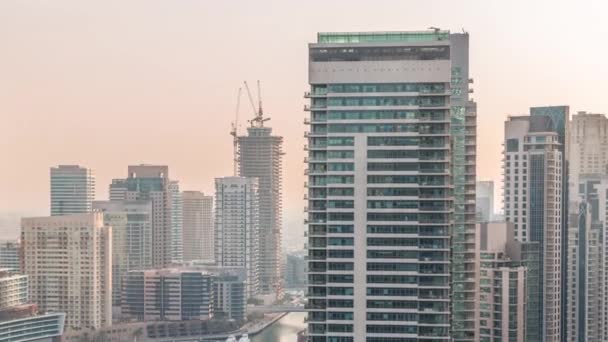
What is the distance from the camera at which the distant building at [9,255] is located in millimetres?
27000

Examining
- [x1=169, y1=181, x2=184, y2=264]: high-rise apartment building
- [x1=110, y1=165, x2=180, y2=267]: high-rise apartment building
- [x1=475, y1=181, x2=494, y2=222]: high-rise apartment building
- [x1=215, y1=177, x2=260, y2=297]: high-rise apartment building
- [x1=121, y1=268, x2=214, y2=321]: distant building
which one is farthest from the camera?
[x1=169, y1=181, x2=184, y2=264]: high-rise apartment building

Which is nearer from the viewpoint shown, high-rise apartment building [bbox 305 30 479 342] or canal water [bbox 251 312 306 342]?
high-rise apartment building [bbox 305 30 479 342]

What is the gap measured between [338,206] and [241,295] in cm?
2109

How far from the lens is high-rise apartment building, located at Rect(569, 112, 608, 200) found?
2000 centimetres

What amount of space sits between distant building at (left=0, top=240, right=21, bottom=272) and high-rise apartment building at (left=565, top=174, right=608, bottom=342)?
1590 cm

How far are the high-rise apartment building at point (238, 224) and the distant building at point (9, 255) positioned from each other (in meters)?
9.71

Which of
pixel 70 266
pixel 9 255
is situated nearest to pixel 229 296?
pixel 70 266

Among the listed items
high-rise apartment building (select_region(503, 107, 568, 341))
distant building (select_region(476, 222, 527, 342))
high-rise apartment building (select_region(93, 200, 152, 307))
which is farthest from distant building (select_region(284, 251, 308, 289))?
distant building (select_region(476, 222, 527, 342))

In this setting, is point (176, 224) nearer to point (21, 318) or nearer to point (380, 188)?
point (21, 318)

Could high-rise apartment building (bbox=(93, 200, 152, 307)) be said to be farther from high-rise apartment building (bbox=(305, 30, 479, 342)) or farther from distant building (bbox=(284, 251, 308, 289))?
Result: high-rise apartment building (bbox=(305, 30, 479, 342))

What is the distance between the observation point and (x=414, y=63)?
1048 cm

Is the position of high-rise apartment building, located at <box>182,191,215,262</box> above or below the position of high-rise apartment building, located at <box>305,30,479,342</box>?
below

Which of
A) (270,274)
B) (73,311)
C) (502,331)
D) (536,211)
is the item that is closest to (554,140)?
(536,211)

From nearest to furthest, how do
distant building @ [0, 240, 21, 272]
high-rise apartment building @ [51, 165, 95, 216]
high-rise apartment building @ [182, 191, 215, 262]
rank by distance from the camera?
distant building @ [0, 240, 21, 272]
high-rise apartment building @ [51, 165, 95, 216]
high-rise apartment building @ [182, 191, 215, 262]
